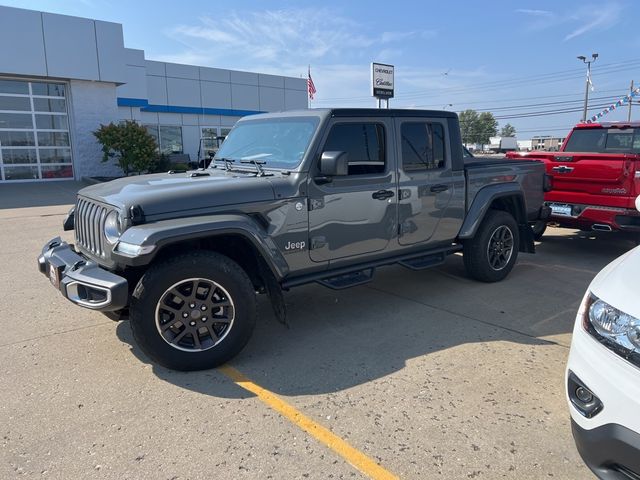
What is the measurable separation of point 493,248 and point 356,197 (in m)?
2.36

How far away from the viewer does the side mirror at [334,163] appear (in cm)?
399

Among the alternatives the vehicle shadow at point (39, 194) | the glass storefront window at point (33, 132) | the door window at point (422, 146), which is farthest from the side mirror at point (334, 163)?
the glass storefront window at point (33, 132)

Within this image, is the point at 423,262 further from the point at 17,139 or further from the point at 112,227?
the point at 17,139

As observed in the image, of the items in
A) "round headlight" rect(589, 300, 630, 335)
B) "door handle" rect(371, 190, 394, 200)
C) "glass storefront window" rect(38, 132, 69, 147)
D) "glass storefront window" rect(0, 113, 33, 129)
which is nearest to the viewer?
"round headlight" rect(589, 300, 630, 335)

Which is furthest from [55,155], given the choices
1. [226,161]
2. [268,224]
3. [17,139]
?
[268,224]

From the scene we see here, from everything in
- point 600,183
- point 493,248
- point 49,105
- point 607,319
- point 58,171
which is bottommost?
point 493,248

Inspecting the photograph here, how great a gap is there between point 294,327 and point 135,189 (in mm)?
1884

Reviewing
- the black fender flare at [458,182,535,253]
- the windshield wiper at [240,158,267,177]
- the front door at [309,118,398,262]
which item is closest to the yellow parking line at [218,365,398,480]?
the front door at [309,118,398,262]

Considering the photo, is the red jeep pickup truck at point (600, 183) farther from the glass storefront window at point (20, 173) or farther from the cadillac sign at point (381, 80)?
the glass storefront window at point (20, 173)

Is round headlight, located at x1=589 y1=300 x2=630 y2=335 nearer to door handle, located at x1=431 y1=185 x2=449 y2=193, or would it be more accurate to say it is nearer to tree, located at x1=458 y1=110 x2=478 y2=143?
door handle, located at x1=431 y1=185 x2=449 y2=193

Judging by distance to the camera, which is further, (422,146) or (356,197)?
(422,146)

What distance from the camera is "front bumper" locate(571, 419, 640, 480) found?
1.94 m

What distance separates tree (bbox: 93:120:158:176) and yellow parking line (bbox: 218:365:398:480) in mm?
17325

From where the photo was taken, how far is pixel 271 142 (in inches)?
182
